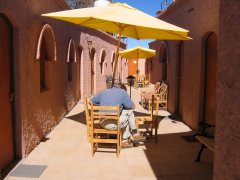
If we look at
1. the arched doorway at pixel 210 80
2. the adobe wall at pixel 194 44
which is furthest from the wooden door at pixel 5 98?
the arched doorway at pixel 210 80

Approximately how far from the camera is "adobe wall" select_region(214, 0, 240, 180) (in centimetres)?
212

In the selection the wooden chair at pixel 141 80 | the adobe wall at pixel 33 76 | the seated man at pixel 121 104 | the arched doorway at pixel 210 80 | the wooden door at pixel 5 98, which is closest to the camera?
the wooden door at pixel 5 98

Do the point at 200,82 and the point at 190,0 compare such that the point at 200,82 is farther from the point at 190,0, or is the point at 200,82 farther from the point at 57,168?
the point at 57,168

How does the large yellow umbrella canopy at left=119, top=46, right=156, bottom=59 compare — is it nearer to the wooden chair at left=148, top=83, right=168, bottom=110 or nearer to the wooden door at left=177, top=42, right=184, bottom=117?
the wooden chair at left=148, top=83, right=168, bottom=110

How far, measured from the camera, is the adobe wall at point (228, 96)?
212 centimetres

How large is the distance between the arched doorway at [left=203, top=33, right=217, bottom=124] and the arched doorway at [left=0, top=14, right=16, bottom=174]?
14.8ft

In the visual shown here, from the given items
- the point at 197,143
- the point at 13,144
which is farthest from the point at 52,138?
the point at 197,143

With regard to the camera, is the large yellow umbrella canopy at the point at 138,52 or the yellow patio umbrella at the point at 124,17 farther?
the large yellow umbrella canopy at the point at 138,52

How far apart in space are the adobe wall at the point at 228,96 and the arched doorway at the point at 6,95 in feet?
10.5

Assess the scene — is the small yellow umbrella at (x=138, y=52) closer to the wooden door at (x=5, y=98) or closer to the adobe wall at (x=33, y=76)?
the adobe wall at (x=33, y=76)

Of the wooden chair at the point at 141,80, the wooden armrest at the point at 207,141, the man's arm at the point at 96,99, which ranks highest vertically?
the man's arm at the point at 96,99

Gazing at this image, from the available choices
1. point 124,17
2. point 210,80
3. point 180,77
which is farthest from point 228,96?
point 180,77

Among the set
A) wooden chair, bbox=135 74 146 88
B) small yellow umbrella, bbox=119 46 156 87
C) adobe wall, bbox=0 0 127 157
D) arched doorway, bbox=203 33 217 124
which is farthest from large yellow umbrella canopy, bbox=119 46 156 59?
wooden chair, bbox=135 74 146 88

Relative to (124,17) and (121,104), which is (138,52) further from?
(124,17)
